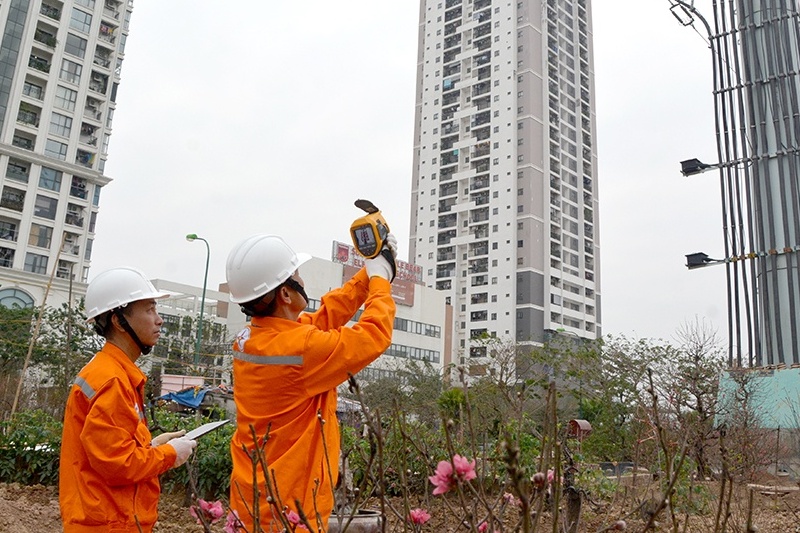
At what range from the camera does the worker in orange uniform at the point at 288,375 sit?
2289 millimetres

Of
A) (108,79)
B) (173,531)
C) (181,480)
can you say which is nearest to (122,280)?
(173,531)

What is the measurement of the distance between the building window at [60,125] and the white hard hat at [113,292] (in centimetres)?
4533

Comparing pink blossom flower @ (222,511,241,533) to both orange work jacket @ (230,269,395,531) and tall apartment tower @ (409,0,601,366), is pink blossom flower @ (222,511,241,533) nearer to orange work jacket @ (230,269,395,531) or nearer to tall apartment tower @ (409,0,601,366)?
orange work jacket @ (230,269,395,531)

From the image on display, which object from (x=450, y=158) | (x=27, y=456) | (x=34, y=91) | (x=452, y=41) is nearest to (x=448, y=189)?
(x=450, y=158)

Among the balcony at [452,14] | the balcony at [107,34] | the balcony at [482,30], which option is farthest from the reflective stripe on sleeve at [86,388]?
the balcony at [452,14]

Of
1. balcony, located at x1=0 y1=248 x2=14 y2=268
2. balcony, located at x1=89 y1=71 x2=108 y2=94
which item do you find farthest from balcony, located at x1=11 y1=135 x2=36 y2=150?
balcony, located at x1=0 y1=248 x2=14 y2=268

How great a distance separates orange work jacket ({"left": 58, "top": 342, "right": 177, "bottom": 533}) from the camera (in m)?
2.37

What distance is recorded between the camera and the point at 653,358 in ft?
73.2

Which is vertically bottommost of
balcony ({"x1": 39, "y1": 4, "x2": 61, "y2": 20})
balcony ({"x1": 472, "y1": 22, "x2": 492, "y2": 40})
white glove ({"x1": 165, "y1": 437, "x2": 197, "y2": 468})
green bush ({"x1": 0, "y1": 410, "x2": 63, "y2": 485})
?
green bush ({"x1": 0, "y1": 410, "x2": 63, "y2": 485})

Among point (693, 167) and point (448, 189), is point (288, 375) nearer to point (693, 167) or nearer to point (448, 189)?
point (693, 167)

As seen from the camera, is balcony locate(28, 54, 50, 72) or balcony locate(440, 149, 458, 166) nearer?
balcony locate(28, 54, 50, 72)

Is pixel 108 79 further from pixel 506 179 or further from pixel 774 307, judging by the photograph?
pixel 774 307

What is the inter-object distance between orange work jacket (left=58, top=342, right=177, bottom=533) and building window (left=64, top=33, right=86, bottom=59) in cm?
4878

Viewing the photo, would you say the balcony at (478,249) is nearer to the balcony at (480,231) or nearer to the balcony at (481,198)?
the balcony at (480,231)
